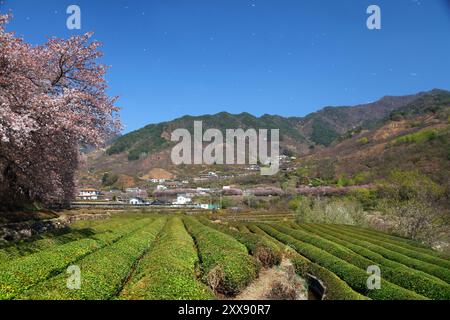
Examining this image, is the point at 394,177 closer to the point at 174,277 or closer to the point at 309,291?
the point at 309,291

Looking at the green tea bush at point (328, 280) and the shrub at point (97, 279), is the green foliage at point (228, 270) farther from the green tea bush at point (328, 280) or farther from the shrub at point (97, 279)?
the shrub at point (97, 279)

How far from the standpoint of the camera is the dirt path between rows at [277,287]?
53.4 ft

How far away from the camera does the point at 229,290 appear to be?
16219 millimetres

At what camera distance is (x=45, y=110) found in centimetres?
1770

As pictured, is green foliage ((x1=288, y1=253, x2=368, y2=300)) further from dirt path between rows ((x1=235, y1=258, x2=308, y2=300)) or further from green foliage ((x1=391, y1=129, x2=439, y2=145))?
green foliage ((x1=391, y1=129, x2=439, y2=145))

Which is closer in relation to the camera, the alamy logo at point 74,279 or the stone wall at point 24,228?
the alamy logo at point 74,279

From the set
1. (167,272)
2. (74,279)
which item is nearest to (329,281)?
(167,272)

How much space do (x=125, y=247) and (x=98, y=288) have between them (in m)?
9.29

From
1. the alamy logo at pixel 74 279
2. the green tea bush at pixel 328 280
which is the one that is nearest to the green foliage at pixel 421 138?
the green tea bush at pixel 328 280

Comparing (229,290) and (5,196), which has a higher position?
(5,196)

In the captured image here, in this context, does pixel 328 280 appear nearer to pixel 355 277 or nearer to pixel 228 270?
pixel 355 277

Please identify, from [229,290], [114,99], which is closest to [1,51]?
[114,99]

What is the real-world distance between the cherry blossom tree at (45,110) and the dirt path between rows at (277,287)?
453 inches

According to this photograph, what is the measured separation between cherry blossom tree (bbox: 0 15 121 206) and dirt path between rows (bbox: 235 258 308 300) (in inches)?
453
